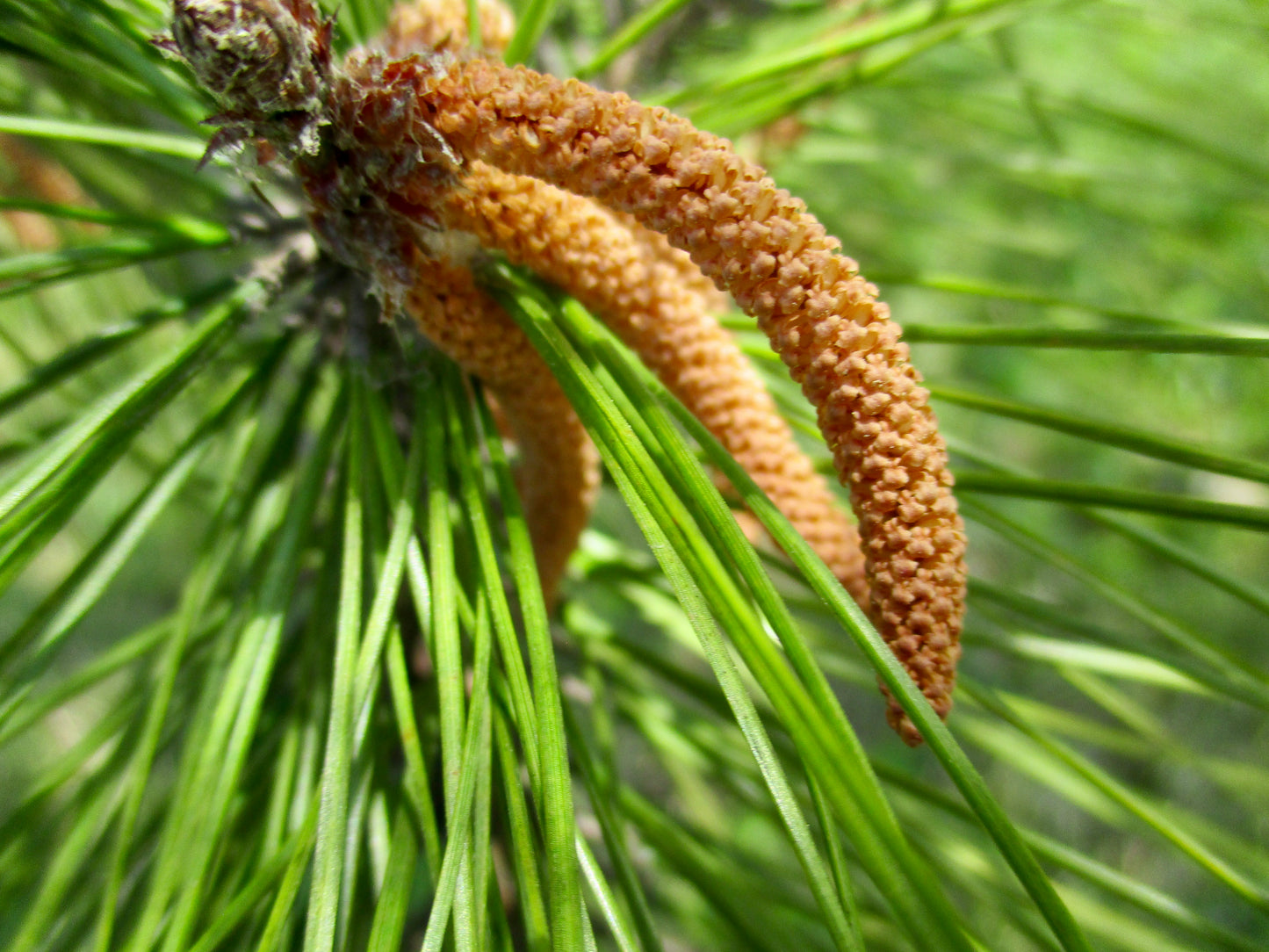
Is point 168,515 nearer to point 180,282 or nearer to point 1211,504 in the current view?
point 180,282

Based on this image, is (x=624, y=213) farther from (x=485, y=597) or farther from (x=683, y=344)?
(x=485, y=597)

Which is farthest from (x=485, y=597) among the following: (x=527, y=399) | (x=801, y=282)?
(x=801, y=282)

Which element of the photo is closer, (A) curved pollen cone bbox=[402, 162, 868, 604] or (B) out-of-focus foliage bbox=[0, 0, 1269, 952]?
(B) out-of-focus foliage bbox=[0, 0, 1269, 952]

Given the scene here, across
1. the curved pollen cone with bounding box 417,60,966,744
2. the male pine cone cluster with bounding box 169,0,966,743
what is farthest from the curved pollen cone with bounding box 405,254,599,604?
the curved pollen cone with bounding box 417,60,966,744

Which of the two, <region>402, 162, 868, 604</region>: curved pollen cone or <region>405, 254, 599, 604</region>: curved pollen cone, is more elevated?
<region>402, 162, 868, 604</region>: curved pollen cone

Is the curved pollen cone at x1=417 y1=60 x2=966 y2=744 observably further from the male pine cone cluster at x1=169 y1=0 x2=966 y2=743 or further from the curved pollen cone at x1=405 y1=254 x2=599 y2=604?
the curved pollen cone at x1=405 y1=254 x2=599 y2=604

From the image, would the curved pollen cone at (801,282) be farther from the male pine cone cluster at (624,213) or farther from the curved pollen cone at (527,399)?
the curved pollen cone at (527,399)
